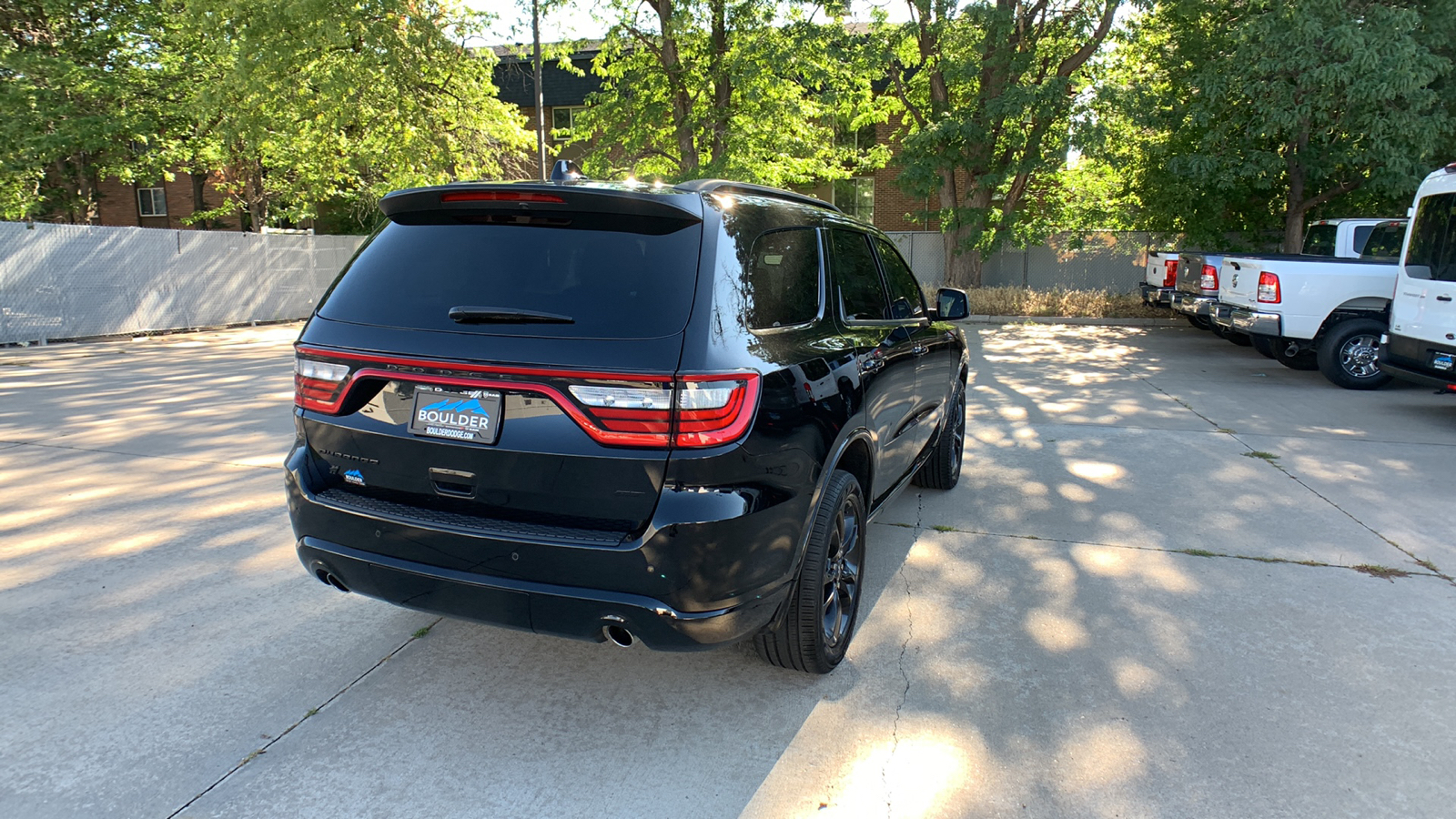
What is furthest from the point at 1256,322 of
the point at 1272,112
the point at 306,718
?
the point at 306,718

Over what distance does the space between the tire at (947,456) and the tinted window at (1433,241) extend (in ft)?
18.4

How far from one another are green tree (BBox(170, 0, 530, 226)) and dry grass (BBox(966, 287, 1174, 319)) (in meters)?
12.0

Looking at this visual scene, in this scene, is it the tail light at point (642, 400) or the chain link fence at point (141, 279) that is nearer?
the tail light at point (642, 400)

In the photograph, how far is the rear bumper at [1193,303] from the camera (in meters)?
12.6

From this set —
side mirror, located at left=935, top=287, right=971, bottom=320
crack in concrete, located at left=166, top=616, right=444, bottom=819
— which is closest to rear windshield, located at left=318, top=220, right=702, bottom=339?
crack in concrete, located at left=166, top=616, right=444, bottom=819

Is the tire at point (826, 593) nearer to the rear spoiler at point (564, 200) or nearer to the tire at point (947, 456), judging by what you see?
the rear spoiler at point (564, 200)

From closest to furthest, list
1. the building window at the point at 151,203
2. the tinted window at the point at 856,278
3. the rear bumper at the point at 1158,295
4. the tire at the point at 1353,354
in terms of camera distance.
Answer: the tinted window at the point at 856,278, the tire at the point at 1353,354, the rear bumper at the point at 1158,295, the building window at the point at 151,203

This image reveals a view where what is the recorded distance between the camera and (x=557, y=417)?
2.57 meters

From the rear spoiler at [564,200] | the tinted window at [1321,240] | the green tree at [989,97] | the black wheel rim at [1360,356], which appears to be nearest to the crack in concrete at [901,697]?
the rear spoiler at [564,200]

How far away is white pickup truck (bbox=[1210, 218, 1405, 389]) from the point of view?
10398 mm

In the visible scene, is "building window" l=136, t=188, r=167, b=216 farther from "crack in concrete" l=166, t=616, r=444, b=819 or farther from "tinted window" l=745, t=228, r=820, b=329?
"tinted window" l=745, t=228, r=820, b=329

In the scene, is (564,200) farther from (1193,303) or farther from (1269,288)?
(1193,303)

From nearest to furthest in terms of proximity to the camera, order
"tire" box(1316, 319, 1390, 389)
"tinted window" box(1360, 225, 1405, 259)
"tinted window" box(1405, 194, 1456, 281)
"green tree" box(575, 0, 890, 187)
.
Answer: "tinted window" box(1405, 194, 1456, 281), "tire" box(1316, 319, 1390, 389), "tinted window" box(1360, 225, 1405, 259), "green tree" box(575, 0, 890, 187)

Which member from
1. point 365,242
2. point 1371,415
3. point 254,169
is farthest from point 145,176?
point 1371,415
